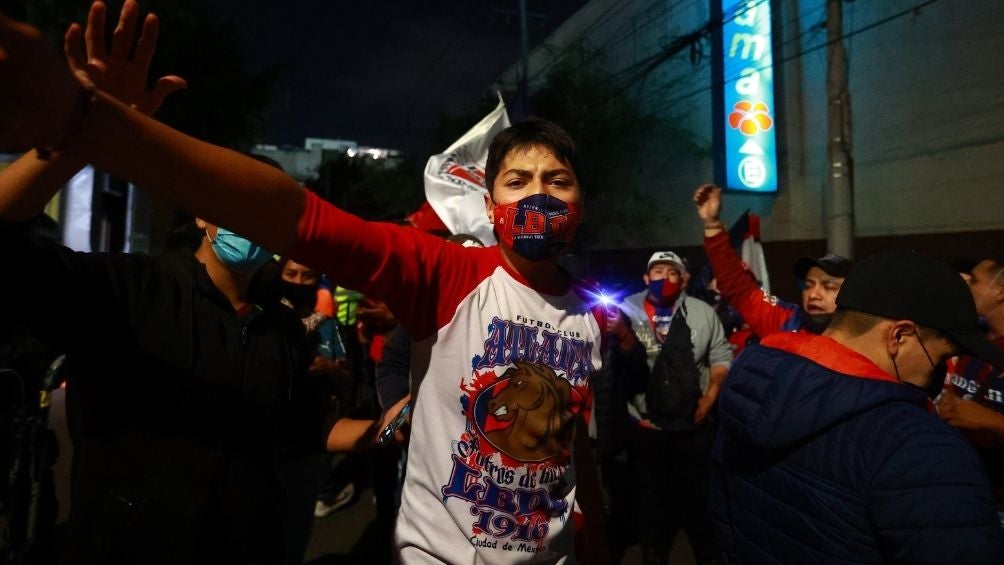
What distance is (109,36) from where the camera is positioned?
1.22m

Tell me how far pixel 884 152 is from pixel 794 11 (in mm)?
3854

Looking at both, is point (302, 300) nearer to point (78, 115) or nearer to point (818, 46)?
point (78, 115)

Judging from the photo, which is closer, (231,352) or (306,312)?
(231,352)

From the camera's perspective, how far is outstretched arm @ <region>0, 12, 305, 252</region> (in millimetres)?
678

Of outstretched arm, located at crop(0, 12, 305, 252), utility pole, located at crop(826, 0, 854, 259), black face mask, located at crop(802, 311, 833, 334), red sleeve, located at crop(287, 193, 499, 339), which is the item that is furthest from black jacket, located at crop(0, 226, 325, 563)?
utility pole, located at crop(826, 0, 854, 259)

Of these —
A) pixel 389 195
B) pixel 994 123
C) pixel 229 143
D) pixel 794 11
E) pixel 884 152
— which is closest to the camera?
pixel 994 123

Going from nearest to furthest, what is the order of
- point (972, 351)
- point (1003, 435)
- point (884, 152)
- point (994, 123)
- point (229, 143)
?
point (972, 351), point (1003, 435), point (994, 123), point (884, 152), point (229, 143)

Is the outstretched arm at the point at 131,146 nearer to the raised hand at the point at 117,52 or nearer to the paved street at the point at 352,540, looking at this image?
the raised hand at the point at 117,52

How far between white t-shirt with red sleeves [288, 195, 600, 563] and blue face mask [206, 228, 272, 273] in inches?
33.8

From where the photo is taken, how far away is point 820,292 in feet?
11.8

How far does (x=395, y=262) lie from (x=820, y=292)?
318 cm

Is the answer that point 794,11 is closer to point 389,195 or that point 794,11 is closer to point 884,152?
point 884,152

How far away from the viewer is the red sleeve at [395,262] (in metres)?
1.08

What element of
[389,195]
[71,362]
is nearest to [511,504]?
[71,362]
